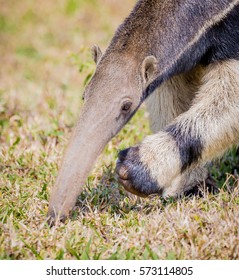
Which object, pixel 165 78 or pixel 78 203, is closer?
pixel 165 78

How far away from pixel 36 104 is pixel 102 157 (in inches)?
74.6

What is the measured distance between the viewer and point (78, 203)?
4.76 meters

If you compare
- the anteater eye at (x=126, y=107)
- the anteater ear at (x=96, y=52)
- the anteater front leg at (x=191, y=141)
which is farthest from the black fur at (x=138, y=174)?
the anteater ear at (x=96, y=52)

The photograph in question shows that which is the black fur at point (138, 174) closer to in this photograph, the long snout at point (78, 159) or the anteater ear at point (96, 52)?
the long snout at point (78, 159)

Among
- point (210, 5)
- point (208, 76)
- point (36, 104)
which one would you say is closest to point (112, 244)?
point (208, 76)

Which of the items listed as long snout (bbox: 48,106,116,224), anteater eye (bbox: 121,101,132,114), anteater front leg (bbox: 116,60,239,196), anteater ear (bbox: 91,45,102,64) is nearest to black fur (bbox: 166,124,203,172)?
anteater front leg (bbox: 116,60,239,196)

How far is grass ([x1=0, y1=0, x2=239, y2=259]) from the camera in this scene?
392cm

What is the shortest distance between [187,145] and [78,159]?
864 millimetres

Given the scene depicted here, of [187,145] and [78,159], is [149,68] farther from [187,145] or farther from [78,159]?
[78,159]

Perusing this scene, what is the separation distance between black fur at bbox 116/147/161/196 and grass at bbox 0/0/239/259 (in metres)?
0.19

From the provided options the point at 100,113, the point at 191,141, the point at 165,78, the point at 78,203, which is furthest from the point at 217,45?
the point at 78,203

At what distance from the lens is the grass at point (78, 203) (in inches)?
154

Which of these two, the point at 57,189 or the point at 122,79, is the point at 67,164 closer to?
the point at 57,189

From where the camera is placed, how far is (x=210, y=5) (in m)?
4.47
